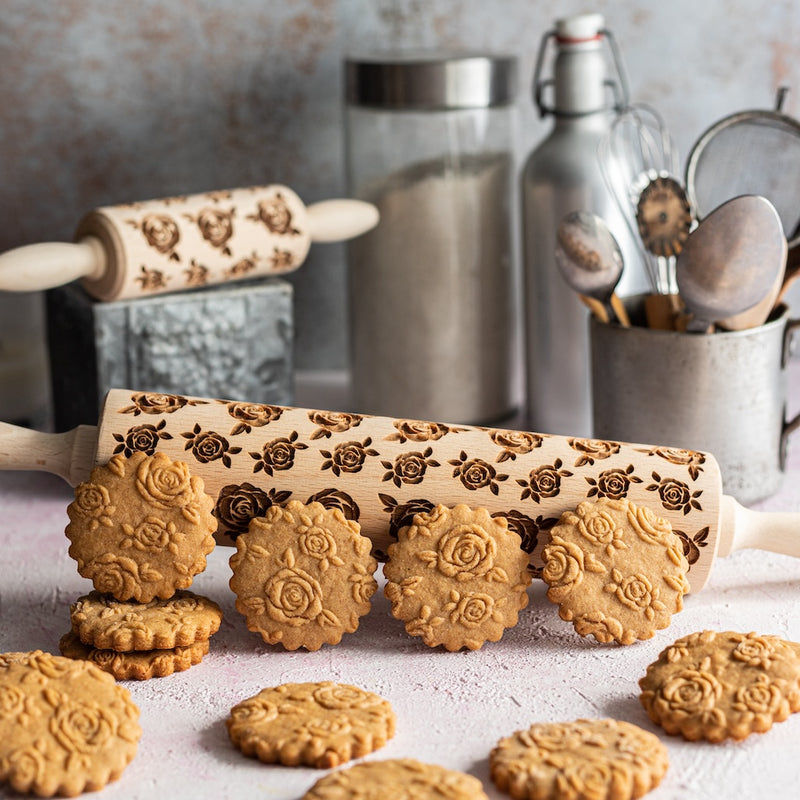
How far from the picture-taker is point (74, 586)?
2.21 ft

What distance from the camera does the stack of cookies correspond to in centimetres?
57

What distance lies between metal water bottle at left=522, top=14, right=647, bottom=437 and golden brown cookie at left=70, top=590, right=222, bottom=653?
363 millimetres

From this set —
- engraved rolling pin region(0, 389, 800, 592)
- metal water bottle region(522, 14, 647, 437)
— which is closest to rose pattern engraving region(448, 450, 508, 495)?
engraved rolling pin region(0, 389, 800, 592)

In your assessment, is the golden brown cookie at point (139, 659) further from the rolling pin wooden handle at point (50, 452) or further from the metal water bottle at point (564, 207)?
the metal water bottle at point (564, 207)

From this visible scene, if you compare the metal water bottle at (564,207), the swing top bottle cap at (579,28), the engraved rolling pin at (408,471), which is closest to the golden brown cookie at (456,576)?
the engraved rolling pin at (408,471)

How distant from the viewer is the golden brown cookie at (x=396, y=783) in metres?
0.45

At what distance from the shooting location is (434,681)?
57cm

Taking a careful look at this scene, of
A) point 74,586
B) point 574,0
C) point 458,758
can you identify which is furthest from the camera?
point 574,0

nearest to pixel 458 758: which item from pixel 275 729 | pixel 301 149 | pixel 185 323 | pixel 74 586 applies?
pixel 275 729

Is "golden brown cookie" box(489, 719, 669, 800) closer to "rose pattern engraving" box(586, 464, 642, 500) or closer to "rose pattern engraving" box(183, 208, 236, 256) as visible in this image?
"rose pattern engraving" box(586, 464, 642, 500)

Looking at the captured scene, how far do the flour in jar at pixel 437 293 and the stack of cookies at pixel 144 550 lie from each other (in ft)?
1.10

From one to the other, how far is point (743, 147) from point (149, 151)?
1.59 feet

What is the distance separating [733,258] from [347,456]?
0.78ft

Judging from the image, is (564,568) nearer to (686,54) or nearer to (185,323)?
(185,323)
